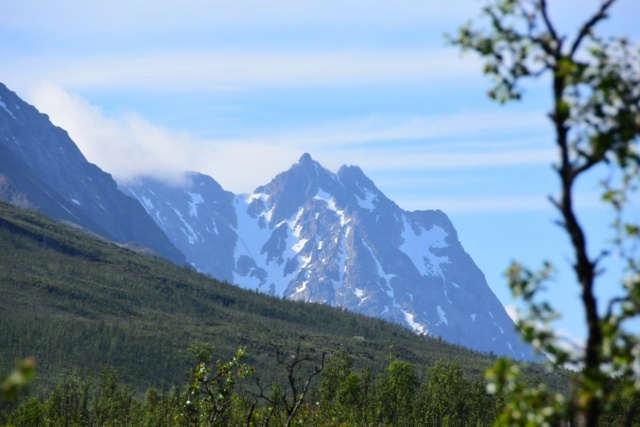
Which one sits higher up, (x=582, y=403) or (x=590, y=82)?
(x=590, y=82)

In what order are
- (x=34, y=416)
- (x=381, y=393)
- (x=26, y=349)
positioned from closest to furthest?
(x=34, y=416) → (x=381, y=393) → (x=26, y=349)

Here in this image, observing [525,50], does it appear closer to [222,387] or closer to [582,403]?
[582,403]

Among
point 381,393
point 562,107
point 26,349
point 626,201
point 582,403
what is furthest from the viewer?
point 26,349

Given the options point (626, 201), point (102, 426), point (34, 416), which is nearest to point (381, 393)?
Result: point (102, 426)

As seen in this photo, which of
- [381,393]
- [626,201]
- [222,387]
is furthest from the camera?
[381,393]

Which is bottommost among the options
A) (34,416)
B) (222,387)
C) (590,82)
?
(34,416)

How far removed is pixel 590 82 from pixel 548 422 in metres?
3.88

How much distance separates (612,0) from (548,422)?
5041 mm

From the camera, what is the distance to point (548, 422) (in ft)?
35.3

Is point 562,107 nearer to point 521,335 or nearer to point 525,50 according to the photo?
point 525,50

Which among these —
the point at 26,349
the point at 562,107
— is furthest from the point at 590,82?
the point at 26,349

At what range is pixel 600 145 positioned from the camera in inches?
418

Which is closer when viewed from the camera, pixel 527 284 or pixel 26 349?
pixel 527 284

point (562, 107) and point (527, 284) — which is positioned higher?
point (562, 107)
